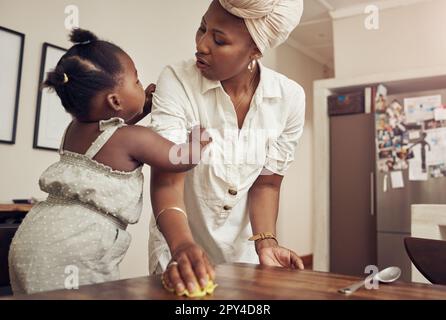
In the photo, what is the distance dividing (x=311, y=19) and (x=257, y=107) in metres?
4.00

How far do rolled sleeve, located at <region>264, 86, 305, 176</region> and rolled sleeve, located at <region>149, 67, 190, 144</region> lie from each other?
27 centimetres

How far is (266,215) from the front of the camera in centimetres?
Result: 110

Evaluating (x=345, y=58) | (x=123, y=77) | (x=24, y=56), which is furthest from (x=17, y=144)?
(x=345, y=58)

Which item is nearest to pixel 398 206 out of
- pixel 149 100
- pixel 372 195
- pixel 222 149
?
pixel 372 195

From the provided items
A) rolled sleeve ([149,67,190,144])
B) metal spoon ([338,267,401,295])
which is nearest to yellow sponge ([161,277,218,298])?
metal spoon ([338,267,401,295])

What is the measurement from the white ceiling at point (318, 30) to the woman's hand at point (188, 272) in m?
4.18

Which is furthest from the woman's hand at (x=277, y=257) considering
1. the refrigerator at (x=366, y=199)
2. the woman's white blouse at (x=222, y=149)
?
the refrigerator at (x=366, y=199)

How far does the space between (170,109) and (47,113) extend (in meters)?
2.06

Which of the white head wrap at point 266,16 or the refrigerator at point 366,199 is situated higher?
the white head wrap at point 266,16

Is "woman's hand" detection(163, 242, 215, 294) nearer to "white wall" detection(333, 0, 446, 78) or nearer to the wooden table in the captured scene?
the wooden table

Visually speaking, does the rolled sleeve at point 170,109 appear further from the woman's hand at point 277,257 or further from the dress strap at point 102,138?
the woman's hand at point 277,257

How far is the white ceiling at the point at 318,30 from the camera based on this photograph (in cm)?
435

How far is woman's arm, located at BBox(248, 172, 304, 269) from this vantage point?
92cm
